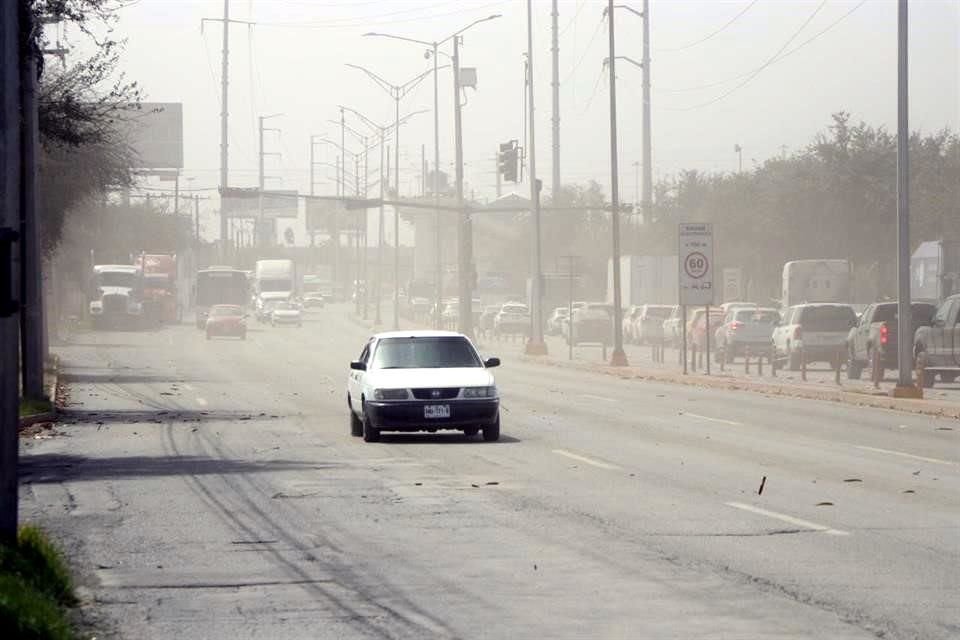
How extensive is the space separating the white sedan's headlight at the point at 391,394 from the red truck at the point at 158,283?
79.7 m

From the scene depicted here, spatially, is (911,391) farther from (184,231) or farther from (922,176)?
(184,231)

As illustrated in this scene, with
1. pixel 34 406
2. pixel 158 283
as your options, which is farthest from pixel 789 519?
pixel 158 283

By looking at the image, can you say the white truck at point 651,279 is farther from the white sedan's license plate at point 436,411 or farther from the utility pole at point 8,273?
the utility pole at point 8,273

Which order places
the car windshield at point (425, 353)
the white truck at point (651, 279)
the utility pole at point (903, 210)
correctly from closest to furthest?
1. the car windshield at point (425, 353)
2. the utility pole at point (903, 210)
3. the white truck at point (651, 279)

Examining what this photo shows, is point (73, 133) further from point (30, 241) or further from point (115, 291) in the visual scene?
point (115, 291)

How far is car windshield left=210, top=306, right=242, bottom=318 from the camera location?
285 ft

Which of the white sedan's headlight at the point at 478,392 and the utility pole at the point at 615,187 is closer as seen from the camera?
the white sedan's headlight at the point at 478,392

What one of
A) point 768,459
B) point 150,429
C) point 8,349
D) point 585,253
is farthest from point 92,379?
point 585,253

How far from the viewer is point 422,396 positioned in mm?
23828

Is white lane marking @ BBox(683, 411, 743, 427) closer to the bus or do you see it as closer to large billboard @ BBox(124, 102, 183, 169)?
the bus

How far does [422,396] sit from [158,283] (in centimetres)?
8516

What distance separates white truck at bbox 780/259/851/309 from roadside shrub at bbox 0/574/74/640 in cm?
6032

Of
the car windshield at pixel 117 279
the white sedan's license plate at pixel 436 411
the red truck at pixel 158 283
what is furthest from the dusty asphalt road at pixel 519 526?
the red truck at pixel 158 283

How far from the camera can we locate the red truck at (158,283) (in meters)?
104
